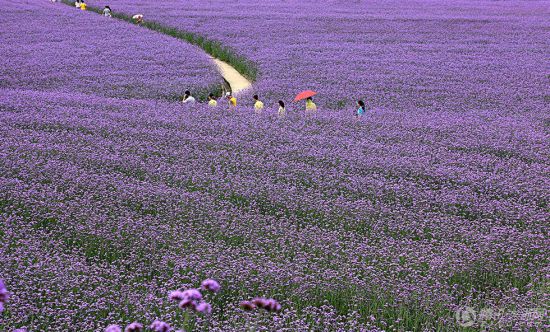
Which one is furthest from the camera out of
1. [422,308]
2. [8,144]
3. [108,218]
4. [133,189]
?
[8,144]

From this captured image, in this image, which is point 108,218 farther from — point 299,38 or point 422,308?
point 299,38

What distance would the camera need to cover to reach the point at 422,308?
18.3 ft

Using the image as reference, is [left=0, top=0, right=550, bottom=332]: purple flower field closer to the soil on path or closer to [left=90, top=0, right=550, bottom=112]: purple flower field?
[left=90, top=0, right=550, bottom=112]: purple flower field

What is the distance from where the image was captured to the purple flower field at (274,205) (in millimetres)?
5469

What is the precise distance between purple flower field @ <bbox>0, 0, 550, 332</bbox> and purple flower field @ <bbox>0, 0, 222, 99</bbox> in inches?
5.8

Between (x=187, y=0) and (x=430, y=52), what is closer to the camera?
(x=430, y=52)

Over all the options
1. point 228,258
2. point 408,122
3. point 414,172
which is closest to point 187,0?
point 408,122

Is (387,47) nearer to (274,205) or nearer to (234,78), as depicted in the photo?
(234,78)

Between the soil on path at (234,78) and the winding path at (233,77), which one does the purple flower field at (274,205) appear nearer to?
the winding path at (233,77)

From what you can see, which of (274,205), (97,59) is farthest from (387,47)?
(274,205)

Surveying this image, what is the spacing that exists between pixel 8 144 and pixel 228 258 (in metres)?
5.80

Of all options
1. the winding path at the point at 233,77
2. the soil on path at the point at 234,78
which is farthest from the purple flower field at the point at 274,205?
the soil on path at the point at 234,78

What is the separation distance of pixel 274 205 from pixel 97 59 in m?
15.3

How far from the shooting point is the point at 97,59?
21.7 metres
